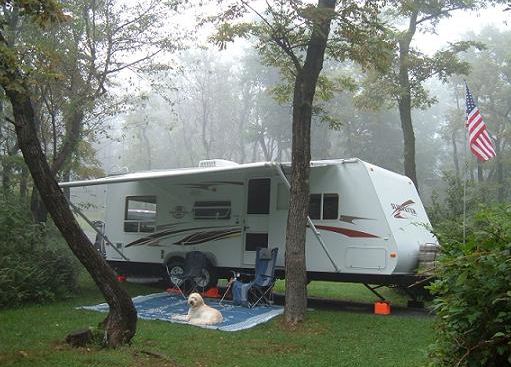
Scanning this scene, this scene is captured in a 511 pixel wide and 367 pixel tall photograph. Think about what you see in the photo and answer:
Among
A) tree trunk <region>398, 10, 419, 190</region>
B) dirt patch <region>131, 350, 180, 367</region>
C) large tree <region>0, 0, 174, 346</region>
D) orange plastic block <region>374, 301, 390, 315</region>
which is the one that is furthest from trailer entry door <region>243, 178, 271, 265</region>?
tree trunk <region>398, 10, 419, 190</region>

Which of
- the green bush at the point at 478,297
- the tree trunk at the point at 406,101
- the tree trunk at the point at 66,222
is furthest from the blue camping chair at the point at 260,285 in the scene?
the tree trunk at the point at 406,101

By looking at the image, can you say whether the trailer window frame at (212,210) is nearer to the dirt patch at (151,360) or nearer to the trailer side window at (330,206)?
the trailer side window at (330,206)

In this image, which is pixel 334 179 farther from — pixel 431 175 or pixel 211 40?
pixel 431 175

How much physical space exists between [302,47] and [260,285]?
418cm

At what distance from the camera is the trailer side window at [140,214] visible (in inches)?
489

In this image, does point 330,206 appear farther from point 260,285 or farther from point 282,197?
point 260,285

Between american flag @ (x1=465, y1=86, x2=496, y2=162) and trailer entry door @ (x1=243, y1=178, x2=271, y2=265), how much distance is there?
3.73 m

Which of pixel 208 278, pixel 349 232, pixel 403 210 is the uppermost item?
pixel 403 210

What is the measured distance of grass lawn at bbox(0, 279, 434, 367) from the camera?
589 cm

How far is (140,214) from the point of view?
12625 mm

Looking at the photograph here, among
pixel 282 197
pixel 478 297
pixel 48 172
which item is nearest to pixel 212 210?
pixel 282 197

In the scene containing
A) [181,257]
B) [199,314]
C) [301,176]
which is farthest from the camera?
[181,257]

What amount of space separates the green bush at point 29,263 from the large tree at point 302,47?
14.0 feet

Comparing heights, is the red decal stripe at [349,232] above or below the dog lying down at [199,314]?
above
